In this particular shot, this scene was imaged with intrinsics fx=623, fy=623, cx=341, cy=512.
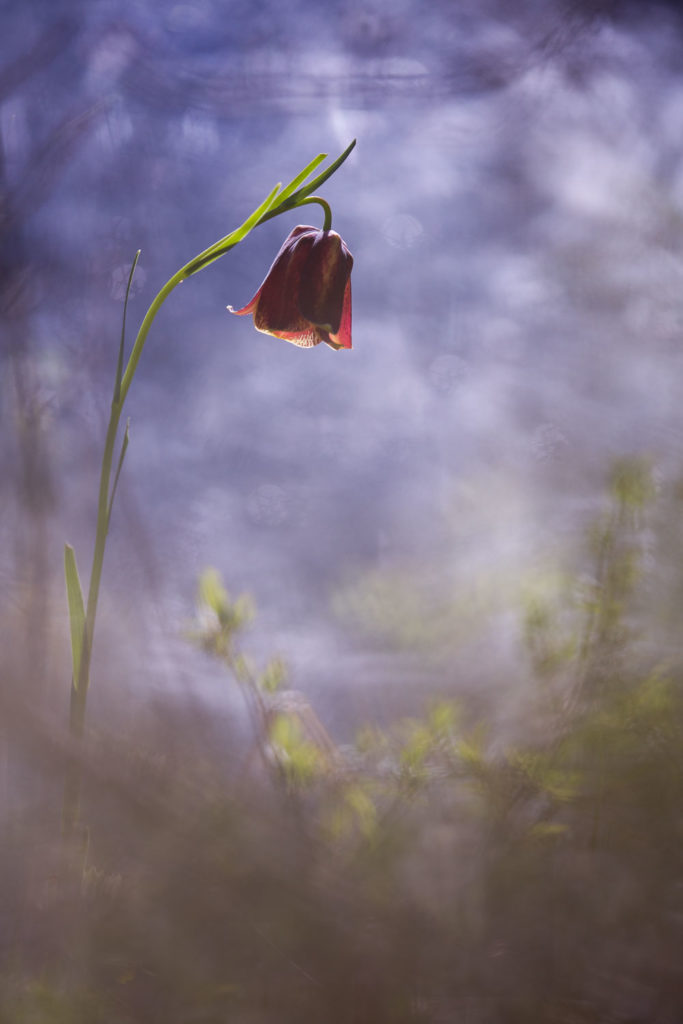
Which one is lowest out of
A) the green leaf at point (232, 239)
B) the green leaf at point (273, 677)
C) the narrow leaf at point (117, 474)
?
the green leaf at point (273, 677)

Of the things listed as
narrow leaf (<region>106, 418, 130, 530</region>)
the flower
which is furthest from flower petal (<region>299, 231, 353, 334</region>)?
narrow leaf (<region>106, 418, 130, 530</region>)

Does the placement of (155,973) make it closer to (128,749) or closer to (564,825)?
(128,749)

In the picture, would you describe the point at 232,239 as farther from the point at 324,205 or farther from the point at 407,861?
the point at 407,861

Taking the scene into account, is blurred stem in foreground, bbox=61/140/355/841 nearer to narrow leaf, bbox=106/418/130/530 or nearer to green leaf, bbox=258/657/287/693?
narrow leaf, bbox=106/418/130/530

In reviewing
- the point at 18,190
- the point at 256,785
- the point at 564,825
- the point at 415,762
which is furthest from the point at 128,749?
the point at 18,190

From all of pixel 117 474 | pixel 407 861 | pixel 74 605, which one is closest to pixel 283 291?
pixel 117 474

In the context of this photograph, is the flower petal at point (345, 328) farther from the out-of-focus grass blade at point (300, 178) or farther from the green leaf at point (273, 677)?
the green leaf at point (273, 677)

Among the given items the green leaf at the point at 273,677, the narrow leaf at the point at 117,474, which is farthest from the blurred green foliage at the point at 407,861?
the narrow leaf at the point at 117,474
